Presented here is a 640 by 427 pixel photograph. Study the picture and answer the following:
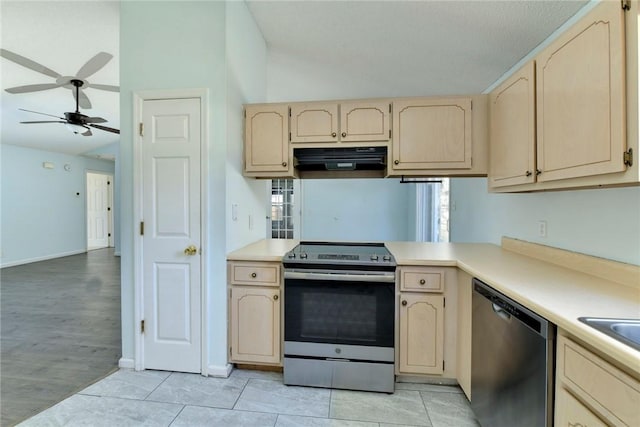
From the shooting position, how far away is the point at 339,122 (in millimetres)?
2367

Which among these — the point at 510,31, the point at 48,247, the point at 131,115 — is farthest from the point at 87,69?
the point at 48,247

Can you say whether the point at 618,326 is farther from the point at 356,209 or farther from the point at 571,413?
the point at 356,209

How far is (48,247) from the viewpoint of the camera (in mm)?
6535

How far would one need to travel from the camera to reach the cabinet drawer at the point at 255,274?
215 cm

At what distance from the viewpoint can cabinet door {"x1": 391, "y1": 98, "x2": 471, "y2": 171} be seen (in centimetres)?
229

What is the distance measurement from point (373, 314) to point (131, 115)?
7.54 feet

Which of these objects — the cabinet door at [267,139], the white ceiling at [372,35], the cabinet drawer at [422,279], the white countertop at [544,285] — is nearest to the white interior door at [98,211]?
the white ceiling at [372,35]

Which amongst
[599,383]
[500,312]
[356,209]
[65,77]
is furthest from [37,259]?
[599,383]

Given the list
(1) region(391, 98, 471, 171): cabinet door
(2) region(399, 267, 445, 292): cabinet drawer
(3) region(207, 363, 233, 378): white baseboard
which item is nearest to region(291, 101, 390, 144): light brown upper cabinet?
(1) region(391, 98, 471, 171): cabinet door

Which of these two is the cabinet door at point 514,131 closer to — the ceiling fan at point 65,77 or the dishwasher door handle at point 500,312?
the dishwasher door handle at point 500,312

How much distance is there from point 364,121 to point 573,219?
153cm

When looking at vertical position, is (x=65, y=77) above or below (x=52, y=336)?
above

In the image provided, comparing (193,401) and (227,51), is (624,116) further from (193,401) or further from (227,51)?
(193,401)

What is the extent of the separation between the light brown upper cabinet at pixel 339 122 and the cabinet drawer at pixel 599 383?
5.74ft
